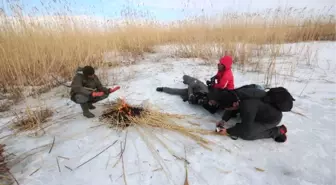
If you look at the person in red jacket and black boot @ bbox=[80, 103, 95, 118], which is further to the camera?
the person in red jacket

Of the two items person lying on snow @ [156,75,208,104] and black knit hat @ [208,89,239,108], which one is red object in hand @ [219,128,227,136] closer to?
black knit hat @ [208,89,239,108]

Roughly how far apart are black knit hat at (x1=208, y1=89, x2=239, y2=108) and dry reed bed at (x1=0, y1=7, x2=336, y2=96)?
252 centimetres

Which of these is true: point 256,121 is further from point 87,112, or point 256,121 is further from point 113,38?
point 113,38

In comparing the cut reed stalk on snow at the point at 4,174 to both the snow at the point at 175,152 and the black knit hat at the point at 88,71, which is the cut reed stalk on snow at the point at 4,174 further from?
the black knit hat at the point at 88,71

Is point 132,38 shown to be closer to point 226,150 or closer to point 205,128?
point 205,128

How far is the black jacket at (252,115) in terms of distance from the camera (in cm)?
206

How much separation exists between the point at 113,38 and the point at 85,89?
3915mm

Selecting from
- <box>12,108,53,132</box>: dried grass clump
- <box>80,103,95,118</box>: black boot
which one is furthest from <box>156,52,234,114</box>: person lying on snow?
<box>12,108,53,132</box>: dried grass clump

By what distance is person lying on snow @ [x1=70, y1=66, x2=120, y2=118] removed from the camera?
2258mm

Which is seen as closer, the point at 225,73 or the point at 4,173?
the point at 4,173

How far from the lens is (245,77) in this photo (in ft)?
13.3

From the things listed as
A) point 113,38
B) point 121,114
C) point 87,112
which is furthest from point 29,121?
point 113,38

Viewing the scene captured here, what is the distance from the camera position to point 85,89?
226 cm

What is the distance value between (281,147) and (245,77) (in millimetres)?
2255
